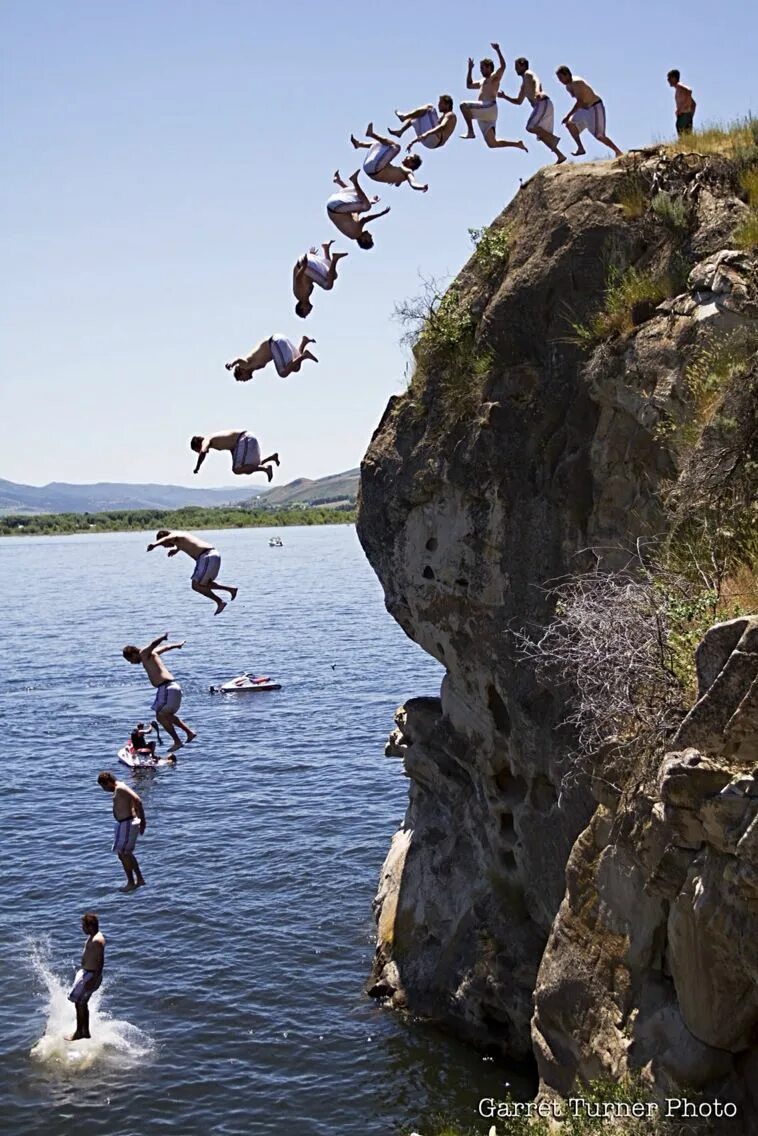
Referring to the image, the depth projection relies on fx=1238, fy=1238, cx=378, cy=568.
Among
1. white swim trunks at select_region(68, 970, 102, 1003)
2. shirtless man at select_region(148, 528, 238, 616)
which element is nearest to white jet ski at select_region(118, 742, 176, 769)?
white swim trunks at select_region(68, 970, 102, 1003)

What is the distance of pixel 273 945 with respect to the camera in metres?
23.9

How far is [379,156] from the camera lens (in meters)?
14.1

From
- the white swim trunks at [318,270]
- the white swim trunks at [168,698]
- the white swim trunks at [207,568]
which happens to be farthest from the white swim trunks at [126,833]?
the white swim trunks at [318,270]

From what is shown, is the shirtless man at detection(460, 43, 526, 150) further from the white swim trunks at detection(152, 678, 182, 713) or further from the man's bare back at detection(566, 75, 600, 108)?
the white swim trunks at detection(152, 678, 182, 713)

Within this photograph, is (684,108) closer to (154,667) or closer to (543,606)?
(543,606)

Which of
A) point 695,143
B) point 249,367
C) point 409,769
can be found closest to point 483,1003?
point 409,769

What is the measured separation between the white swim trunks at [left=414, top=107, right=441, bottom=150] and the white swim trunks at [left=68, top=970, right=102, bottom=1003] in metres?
13.8

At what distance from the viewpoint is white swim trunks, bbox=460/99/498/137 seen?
18.1 metres

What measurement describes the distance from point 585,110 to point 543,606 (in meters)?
7.45

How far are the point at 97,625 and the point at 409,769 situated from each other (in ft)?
193

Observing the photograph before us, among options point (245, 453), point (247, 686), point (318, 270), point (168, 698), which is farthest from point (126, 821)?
point (247, 686)

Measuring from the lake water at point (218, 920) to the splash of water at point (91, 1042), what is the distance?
4 centimetres

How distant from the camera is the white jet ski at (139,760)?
1526 inches

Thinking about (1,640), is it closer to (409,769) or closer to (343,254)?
(409,769)
